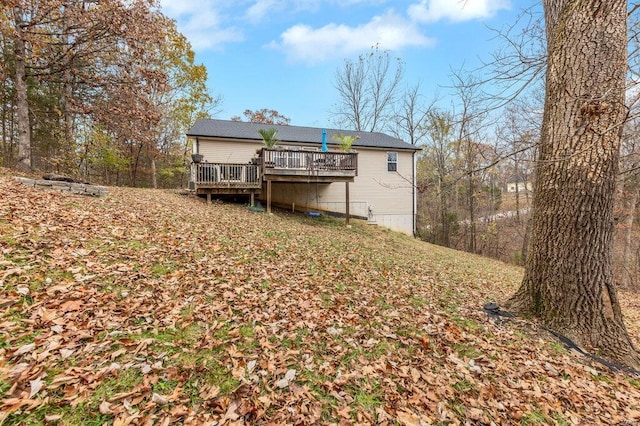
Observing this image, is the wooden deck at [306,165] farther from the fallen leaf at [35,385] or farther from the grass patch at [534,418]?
the grass patch at [534,418]

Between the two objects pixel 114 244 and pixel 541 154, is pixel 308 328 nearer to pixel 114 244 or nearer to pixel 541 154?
pixel 114 244

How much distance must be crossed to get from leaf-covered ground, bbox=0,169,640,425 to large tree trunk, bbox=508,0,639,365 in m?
0.51

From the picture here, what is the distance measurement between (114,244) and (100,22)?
9.25 m

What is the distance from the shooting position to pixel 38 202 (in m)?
5.25

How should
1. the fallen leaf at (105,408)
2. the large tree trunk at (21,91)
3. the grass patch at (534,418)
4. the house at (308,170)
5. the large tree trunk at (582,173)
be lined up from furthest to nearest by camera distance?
the house at (308,170)
the large tree trunk at (21,91)
the large tree trunk at (582,173)
the grass patch at (534,418)
the fallen leaf at (105,408)

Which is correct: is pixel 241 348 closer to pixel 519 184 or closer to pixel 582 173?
pixel 582 173

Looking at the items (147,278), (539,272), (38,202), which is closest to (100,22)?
(38,202)

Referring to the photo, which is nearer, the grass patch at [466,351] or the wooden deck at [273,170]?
the grass patch at [466,351]

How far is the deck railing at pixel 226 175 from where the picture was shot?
10.7m

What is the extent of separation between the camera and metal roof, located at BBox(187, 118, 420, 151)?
13.0m

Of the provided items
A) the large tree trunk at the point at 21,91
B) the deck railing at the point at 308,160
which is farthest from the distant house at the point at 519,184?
Result: the large tree trunk at the point at 21,91

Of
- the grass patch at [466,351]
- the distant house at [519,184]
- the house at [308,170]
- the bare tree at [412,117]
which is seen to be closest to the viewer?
the grass patch at [466,351]

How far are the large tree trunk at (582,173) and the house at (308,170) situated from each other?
772 centimetres

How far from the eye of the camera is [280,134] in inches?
578
